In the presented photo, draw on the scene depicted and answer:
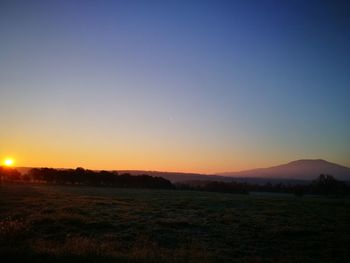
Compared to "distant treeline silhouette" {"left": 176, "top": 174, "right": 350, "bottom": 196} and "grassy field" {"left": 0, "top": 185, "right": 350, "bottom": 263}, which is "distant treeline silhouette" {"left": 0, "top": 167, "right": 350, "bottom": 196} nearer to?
"distant treeline silhouette" {"left": 176, "top": 174, "right": 350, "bottom": 196}

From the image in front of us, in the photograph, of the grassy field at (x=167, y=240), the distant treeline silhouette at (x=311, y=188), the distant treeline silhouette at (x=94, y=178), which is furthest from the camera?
the distant treeline silhouette at (x=94, y=178)

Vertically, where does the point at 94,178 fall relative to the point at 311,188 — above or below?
above

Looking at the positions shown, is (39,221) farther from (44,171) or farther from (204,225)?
(44,171)

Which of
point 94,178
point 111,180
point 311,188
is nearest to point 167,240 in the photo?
point 311,188

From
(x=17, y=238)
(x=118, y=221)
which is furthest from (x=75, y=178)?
(x=17, y=238)

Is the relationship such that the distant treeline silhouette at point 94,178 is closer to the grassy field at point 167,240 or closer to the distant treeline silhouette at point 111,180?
the distant treeline silhouette at point 111,180

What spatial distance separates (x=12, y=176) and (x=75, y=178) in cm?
3169

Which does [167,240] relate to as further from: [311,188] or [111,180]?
[111,180]

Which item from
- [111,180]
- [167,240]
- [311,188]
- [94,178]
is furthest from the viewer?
[94,178]

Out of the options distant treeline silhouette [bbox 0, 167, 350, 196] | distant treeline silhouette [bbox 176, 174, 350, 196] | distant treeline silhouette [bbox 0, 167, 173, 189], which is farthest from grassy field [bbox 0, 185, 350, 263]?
distant treeline silhouette [bbox 0, 167, 173, 189]

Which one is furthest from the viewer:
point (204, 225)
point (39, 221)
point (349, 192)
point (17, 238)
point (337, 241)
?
point (349, 192)

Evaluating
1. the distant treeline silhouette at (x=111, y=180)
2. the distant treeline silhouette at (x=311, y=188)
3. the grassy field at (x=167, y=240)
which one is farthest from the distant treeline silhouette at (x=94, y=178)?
the grassy field at (x=167, y=240)

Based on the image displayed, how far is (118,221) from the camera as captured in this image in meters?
30.2

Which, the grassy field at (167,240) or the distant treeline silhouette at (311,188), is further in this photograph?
the distant treeline silhouette at (311,188)
